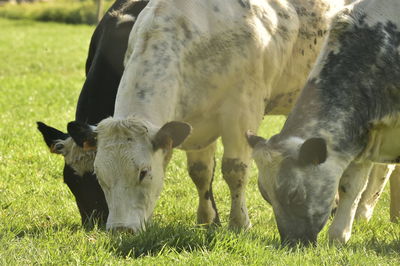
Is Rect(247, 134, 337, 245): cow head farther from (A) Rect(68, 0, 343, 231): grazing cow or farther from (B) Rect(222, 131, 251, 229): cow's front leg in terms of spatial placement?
(B) Rect(222, 131, 251, 229): cow's front leg

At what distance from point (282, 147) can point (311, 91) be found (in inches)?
23.2

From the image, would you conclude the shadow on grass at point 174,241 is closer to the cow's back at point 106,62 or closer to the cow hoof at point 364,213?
the cow's back at point 106,62

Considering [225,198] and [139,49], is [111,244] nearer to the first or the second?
[139,49]

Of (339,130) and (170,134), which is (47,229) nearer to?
(170,134)

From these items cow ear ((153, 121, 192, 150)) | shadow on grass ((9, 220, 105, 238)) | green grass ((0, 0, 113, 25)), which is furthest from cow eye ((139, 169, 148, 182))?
green grass ((0, 0, 113, 25))

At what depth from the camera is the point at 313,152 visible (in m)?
6.14

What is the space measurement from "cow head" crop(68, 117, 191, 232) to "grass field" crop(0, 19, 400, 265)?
229 millimetres

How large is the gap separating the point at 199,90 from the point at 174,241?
1.82 metres

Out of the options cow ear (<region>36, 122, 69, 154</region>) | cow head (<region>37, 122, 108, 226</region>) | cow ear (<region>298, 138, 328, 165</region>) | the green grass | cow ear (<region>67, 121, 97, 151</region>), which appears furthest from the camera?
the green grass

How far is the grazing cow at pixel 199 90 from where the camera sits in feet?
21.5

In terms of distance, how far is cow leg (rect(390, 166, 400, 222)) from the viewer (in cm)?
853

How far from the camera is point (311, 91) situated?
21.8ft

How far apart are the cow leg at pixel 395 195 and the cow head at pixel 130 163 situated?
2.91m

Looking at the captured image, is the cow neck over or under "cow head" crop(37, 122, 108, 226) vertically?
over
